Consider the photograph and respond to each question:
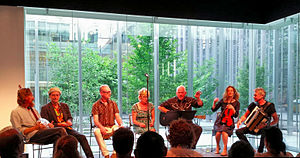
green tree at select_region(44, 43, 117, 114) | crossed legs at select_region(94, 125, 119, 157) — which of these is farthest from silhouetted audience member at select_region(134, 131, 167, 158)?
green tree at select_region(44, 43, 117, 114)

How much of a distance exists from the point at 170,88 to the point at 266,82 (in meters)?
2.37

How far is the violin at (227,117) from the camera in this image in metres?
5.56

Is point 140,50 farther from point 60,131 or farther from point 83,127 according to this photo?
point 60,131

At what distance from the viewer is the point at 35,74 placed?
574cm

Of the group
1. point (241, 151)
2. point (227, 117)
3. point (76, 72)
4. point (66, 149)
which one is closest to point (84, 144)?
point (76, 72)

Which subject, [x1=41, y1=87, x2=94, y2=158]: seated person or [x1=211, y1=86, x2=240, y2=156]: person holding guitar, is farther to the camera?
[x1=211, y1=86, x2=240, y2=156]: person holding guitar

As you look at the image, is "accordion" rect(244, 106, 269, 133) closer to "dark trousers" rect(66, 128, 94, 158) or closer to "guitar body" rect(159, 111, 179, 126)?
"guitar body" rect(159, 111, 179, 126)

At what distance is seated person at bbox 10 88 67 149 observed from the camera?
173 inches

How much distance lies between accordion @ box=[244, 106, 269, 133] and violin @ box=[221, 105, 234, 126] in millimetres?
309

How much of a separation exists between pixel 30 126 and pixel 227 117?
11.3ft

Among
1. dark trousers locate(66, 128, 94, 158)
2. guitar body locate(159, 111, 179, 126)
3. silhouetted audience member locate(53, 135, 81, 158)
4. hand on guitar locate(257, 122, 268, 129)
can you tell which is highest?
silhouetted audience member locate(53, 135, 81, 158)

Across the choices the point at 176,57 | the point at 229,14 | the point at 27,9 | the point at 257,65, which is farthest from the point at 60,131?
the point at 257,65

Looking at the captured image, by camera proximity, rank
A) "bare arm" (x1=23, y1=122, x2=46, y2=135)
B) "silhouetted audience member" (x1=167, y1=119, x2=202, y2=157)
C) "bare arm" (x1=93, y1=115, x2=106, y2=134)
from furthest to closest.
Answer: "bare arm" (x1=93, y1=115, x2=106, y2=134) < "bare arm" (x1=23, y1=122, x2=46, y2=135) < "silhouetted audience member" (x1=167, y1=119, x2=202, y2=157)

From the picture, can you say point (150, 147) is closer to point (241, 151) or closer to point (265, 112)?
point (241, 151)
